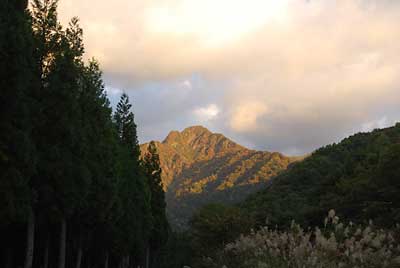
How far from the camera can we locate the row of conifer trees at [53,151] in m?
13.6

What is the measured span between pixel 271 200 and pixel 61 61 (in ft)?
187

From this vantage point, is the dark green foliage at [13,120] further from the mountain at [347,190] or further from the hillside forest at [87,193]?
the mountain at [347,190]

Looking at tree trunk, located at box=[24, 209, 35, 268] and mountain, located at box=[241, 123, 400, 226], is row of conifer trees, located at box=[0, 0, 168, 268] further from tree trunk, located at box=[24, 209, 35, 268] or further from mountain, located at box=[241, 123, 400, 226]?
mountain, located at box=[241, 123, 400, 226]

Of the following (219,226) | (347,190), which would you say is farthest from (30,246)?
(347,190)

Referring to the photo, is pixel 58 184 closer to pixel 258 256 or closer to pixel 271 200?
pixel 258 256

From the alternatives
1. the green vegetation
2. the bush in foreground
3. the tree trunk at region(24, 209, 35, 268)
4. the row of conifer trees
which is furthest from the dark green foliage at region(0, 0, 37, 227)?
the bush in foreground

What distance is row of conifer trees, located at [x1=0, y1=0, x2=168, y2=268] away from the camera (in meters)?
13.6

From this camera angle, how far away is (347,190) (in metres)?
43.4

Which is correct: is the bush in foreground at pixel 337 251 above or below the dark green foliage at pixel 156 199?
below

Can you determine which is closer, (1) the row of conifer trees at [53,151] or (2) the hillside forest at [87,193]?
(2) the hillside forest at [87,193]

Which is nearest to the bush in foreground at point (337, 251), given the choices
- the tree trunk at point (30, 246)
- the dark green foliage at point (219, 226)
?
the tree trunk at point (30, 246)

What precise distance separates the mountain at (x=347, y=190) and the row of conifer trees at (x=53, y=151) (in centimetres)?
836

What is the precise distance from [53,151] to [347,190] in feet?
105

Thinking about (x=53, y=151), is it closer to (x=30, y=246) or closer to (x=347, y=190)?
(x=30, y=246)
